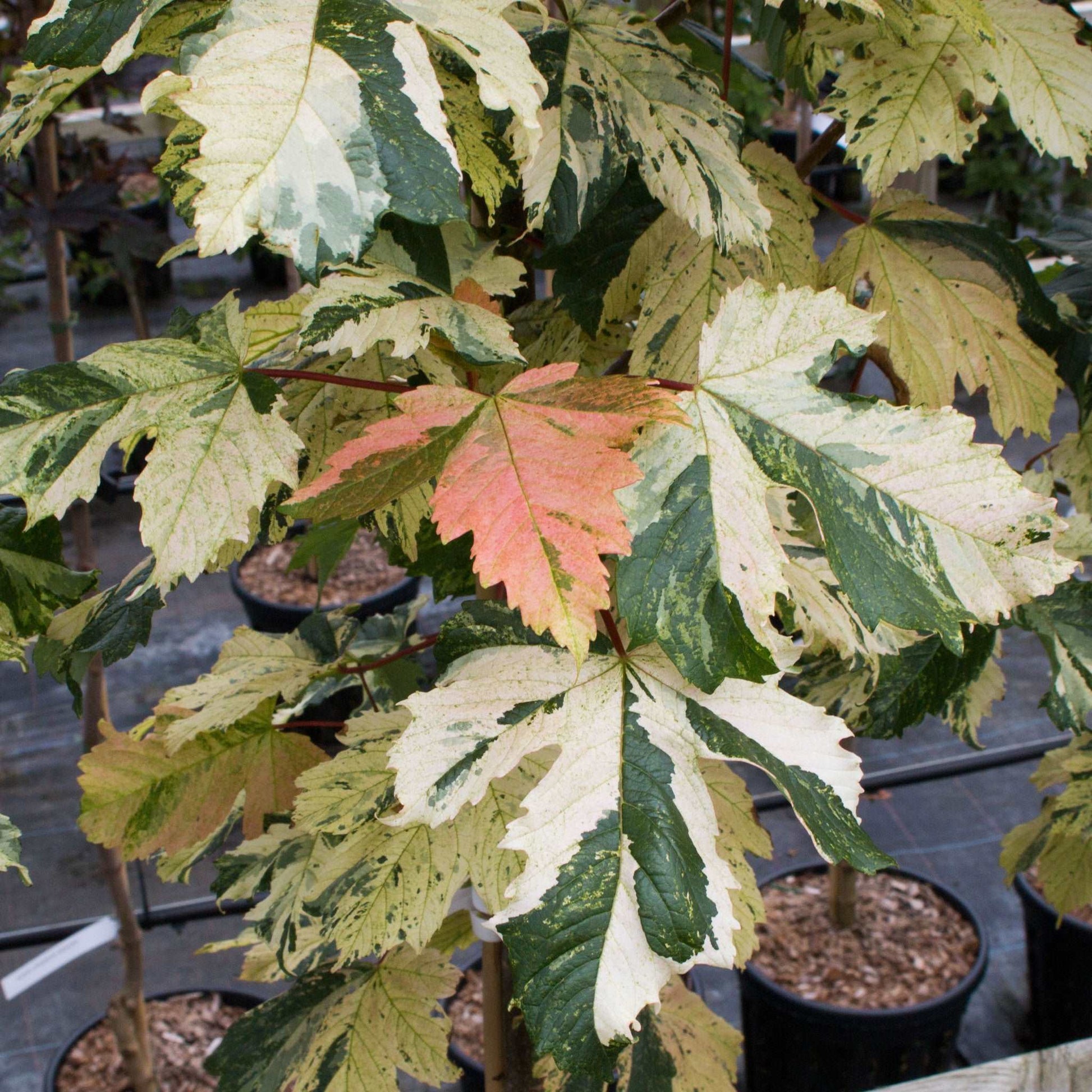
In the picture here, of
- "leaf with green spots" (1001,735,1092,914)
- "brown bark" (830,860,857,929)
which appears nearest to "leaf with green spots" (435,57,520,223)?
"leaf with green spots" (1001,735,1092,914)

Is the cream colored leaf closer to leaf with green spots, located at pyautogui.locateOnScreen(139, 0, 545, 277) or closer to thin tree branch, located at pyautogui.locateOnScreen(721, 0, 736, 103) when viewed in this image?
thin tree branch, located at pyautogui.locateOnScreen(721, 0, 736, 103)

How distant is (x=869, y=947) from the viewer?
1.39 m

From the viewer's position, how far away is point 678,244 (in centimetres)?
62

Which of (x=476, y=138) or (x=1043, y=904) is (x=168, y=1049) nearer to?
(x=1043, y=904)

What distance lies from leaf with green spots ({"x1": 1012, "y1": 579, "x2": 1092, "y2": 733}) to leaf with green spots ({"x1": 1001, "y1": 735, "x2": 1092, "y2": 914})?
0.77ft

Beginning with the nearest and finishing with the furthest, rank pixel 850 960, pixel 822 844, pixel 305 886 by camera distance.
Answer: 1. pixel 822 844
2. pixel 305 886
3. pixel 850 960

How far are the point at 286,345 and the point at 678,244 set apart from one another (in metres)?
0.24

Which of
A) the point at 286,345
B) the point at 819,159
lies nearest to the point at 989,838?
the point at 819,159

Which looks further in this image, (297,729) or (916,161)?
(297,729)

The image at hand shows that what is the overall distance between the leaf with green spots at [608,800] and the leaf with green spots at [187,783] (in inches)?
9.9

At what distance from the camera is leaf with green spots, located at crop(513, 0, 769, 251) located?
0.53m

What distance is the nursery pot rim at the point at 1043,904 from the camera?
1.38m

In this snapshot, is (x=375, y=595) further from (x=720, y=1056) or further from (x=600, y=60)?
(x=600, y=60)

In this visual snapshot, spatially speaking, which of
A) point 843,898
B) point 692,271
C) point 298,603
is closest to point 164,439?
point 692,271
